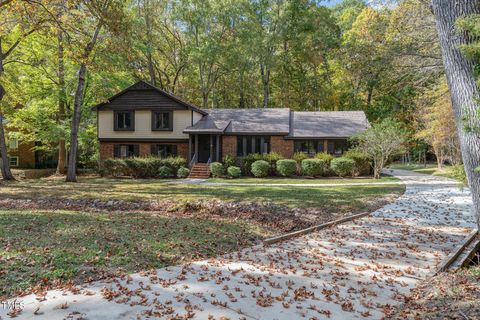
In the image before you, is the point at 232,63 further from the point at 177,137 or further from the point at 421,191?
the point at 421,191

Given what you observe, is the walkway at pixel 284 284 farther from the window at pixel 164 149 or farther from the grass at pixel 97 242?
the window at pixel 164 149

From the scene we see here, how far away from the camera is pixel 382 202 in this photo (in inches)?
472

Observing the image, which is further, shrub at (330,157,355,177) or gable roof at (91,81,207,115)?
gable roof at (91,81,207,115)

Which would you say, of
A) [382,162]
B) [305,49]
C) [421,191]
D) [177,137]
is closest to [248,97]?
[305,49]

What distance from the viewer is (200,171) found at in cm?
2298

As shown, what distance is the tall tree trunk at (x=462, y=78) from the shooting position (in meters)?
4.85

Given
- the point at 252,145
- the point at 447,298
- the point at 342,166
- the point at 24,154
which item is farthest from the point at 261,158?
the point at 24,154

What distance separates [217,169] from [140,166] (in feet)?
16.9

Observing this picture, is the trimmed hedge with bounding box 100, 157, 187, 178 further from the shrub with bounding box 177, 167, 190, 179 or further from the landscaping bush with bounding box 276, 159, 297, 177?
the landscaping bush with bounding box 276, 159, 297, 177

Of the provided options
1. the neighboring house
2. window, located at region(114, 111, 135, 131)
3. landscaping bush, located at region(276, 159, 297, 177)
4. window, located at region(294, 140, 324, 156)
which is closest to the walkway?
landscaping bush, located at region(276, 159, 297, 177)

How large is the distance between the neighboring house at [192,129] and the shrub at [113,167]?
2942mm

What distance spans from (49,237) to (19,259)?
59.8 inches

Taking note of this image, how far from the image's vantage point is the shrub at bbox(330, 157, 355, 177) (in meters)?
21.1

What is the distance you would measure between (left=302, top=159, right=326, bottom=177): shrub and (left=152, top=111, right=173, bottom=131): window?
34.7ft
